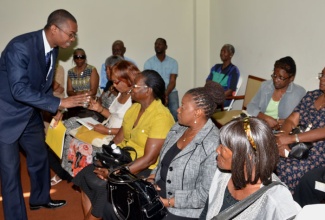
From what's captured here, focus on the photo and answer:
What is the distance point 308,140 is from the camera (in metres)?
2.99

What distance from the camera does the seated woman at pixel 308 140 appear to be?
292cm

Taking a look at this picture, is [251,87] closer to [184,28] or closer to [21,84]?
[184,28]

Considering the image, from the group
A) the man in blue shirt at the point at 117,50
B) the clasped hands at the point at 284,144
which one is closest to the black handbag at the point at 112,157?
the clasped hands at the point at 284,144

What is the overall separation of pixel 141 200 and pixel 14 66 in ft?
4.85

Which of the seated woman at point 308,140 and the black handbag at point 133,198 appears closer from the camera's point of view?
the black handbag at point 133,198

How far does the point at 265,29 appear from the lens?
4.78 m

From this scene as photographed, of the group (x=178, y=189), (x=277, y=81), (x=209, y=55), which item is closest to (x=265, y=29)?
(x=277, y=81)

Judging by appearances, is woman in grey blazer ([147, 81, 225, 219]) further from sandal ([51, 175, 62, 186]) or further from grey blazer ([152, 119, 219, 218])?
sandal ([51, 175, 62, 186])

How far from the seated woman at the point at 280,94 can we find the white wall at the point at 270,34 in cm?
39

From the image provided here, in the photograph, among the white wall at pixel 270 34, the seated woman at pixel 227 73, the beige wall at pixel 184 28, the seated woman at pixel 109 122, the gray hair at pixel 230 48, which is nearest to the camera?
the seated woman at pixel 109 122

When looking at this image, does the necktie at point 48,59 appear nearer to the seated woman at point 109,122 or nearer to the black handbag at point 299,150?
the seated woman at point 109,122

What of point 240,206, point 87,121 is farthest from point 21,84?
point 240,206

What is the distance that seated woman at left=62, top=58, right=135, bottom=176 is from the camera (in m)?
3.47

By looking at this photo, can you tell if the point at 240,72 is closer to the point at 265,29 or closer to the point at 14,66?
the point at 265,29
